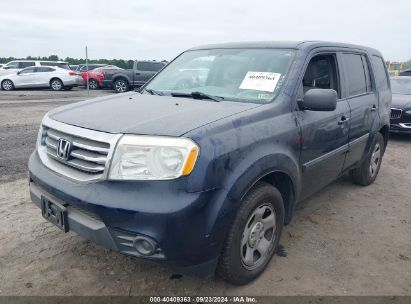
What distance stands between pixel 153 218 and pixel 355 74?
3.09m

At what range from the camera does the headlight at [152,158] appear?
7.00 ft

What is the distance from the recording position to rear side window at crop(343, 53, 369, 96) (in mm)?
3924

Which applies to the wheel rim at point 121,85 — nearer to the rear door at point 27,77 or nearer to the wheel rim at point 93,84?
the wheel rim at point 93,84

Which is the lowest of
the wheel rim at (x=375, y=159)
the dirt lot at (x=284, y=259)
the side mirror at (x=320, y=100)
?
the dirt lot at (x=284, y=259)

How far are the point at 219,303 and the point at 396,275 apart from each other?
1477 mm

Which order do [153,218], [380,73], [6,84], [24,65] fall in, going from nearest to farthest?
1. [153,218]
2. [380,73]
3. [6,84]
4. [24,65]

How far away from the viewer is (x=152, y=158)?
2.18 meters

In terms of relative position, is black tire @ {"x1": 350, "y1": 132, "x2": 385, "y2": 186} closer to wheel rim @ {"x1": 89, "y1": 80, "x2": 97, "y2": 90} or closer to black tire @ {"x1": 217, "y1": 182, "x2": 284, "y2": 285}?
black tire @ {"x1": 217, "y1": 182, "x2": 284, "y2": 285}

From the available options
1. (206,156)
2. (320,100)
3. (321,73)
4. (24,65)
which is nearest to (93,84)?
(24,65)

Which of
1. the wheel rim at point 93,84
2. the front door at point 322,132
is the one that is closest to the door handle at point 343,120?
the front door at point 322,132

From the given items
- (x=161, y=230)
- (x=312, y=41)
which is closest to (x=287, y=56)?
(x=312, y=41)

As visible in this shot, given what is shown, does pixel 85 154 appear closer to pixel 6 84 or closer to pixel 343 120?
pixel 343 120

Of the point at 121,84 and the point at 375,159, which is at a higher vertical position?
the point at 375,159

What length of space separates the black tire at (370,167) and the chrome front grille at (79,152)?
356 cm
